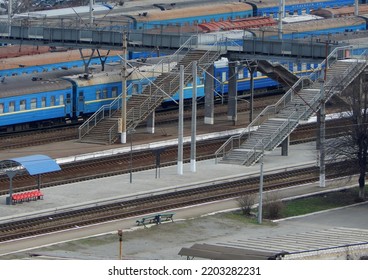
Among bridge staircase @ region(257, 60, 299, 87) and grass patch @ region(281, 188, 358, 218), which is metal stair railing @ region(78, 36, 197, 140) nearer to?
bridge staircase @ region(257, 60, 299, 87)

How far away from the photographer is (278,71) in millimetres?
99688

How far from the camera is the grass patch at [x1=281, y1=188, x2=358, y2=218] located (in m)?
76.8

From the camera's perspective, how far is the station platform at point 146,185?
7538 cm

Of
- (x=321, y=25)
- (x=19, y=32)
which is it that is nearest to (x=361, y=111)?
(x=19, y=32)

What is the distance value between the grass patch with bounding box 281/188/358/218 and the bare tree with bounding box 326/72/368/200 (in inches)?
39.1

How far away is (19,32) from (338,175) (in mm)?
31332

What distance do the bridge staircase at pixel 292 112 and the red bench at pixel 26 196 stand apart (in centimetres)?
1480

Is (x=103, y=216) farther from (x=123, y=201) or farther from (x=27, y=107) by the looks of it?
(x=27, y=107)

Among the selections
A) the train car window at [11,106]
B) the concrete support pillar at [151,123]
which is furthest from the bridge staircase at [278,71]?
the train car window at [11,106]

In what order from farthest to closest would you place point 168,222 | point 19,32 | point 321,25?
point 321,25 → point 19,32 → point 168,222

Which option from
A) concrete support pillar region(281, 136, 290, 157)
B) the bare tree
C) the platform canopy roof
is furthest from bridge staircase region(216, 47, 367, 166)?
the platform canopy roof

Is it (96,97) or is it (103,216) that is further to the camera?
(96,97)

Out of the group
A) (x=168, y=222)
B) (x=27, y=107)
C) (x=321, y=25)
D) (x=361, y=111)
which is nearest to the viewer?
(x=168, y=222)

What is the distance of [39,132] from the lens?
97.3 meters
